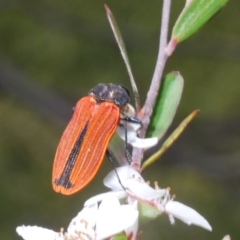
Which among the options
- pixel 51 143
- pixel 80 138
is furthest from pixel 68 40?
pixel 80 138

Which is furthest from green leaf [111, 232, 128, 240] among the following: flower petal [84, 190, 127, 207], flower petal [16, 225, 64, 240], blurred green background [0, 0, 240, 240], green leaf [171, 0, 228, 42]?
blurred green background [0, 0, 240, 240]

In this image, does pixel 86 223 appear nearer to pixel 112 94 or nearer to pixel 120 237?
pixel 120 237

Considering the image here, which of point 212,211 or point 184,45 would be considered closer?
point 184,45

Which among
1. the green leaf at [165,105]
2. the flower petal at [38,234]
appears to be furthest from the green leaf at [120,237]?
the green leaf at [165,105]

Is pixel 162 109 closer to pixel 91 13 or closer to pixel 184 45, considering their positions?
pixel 184 45

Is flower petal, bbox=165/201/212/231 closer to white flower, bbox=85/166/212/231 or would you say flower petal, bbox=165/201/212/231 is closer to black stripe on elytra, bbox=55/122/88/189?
white flower, bbox=85/166/212/231

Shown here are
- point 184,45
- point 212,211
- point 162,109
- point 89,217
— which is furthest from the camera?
point 212,211
